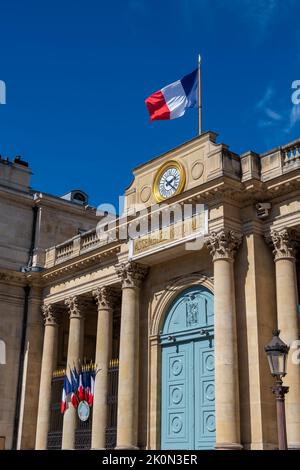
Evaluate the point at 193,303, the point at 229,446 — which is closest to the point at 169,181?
the point at 193,303

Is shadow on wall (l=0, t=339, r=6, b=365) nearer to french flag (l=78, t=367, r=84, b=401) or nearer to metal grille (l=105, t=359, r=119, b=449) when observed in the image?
french flag (l=78, t=367, r=84, b=401)

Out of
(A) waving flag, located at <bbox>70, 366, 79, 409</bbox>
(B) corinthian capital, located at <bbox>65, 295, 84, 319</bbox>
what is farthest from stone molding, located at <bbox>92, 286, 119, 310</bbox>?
(A) waving flag, located at <bbox>70, 366, 79, 409</bbox>

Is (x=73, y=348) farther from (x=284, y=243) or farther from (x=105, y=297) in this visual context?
(x=284, y=243)

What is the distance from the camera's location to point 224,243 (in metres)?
21.0

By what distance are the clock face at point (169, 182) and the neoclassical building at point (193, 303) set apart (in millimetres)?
42

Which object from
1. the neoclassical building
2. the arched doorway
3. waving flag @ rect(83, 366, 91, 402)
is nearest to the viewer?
the neoclassical building

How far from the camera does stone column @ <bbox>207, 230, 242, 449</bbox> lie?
19188 mm

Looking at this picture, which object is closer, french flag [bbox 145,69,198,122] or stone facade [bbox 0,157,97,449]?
french flag [bbox 145,69,198,122]

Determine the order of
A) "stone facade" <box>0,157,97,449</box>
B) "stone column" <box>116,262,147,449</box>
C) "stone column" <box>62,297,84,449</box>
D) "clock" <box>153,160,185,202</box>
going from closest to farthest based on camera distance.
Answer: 1. "stone column" <box>116,262,147,449</box>
2. "clock" <box>153,160,185,202</box>
3. "stone column" <box>62,297,84,449</box>
4. "stone facade" <box>0,157,97,449</box>

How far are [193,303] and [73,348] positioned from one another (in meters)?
6.98

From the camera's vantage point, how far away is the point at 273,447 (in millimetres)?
18969

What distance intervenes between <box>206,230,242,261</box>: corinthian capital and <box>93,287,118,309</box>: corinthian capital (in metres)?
6.99

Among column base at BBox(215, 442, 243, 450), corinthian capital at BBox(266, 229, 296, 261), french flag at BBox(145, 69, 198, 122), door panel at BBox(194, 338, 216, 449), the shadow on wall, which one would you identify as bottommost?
column base at BBox(215, 442, 243, 450)
